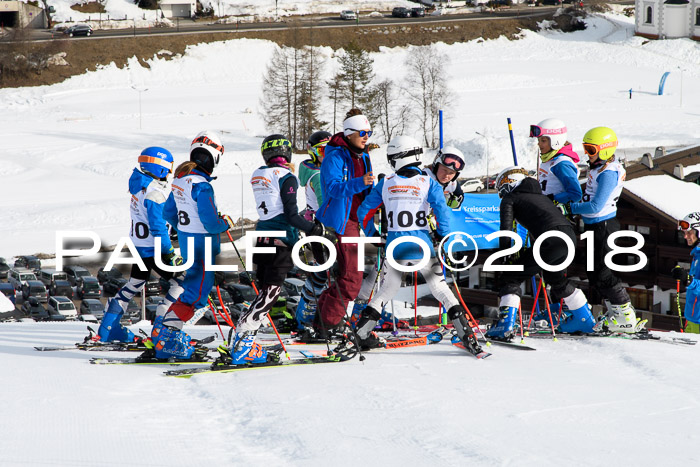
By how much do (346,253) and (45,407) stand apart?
3120 mm

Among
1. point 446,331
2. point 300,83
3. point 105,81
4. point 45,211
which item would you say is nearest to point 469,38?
point 300,83

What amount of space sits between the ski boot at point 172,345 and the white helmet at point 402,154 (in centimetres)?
255

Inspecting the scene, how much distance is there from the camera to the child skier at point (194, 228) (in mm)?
7695

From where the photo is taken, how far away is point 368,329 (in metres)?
8.20

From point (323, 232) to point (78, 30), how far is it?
2905 inches

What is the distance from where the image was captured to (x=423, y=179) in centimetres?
773

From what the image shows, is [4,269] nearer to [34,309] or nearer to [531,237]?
[34,309]

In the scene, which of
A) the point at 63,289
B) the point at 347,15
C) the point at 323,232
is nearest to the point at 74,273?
the point at 63,289

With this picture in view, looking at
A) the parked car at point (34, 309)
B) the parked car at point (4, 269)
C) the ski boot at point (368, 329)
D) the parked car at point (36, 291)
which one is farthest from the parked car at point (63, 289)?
the ski boot at point (368, 329)

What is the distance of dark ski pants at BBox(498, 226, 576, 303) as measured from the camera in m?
8.61

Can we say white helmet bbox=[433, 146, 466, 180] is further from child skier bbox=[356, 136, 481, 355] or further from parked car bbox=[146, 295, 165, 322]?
parked car bbox=[146, 295, 165, 322]

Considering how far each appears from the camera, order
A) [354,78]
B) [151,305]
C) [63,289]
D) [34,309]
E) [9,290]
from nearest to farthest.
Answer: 1. [34,309]
2. [151,305]
3. [9,290]
4. [63,289]
5. [354,78]

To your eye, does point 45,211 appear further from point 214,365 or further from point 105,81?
point 214,365

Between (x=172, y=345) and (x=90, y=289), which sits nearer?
(x=172, y=345)
